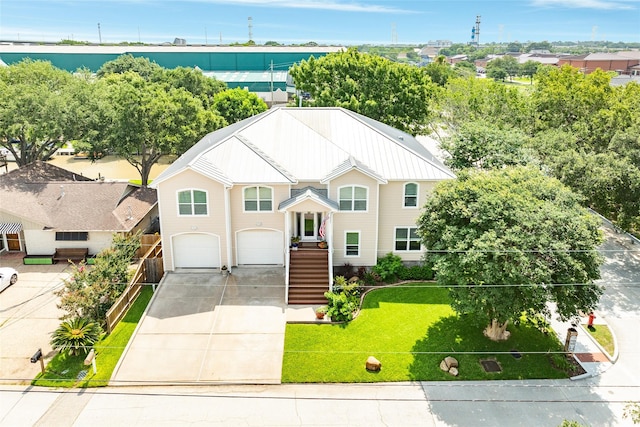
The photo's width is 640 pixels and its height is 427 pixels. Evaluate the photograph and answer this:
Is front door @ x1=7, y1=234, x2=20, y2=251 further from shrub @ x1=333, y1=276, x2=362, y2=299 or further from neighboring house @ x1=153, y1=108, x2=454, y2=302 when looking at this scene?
shrub @ x1=333, y1=276, x2=362, y2=299

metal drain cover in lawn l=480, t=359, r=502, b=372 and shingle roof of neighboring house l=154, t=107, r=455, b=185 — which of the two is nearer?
metal drain cover in lawn l=480, t=359, r=502, b=372

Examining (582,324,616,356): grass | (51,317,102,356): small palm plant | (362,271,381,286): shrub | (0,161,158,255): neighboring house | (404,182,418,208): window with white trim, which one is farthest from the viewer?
(0,161,158,255): neighboring house

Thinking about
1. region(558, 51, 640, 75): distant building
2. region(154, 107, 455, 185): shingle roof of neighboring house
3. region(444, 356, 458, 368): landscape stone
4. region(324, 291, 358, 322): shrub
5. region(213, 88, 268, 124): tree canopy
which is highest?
region(558, 51, 640, 75): distant building

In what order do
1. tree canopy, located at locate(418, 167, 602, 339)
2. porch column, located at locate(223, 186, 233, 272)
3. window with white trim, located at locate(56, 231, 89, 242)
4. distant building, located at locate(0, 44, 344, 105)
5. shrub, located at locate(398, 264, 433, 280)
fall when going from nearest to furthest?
tree canopy, located at locate(418, 167, 602, 339) → porch column, located at locate(223, 186, 233, 272) → shrub, located at locate(398, 264, 433, 280) → window with white trim, located at locate(56, 231, 89, 242) → distant building, located at locate(0, 44, 344, 105)

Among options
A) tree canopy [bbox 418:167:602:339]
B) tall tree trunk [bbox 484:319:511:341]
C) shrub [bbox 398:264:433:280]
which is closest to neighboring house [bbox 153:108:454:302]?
shrub [bbox 398:264:433:280]

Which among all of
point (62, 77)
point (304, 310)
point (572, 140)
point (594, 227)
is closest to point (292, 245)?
point (304, 310)

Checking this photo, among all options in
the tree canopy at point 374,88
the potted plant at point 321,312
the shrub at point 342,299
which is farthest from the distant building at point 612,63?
the potted plant at point 321,312
